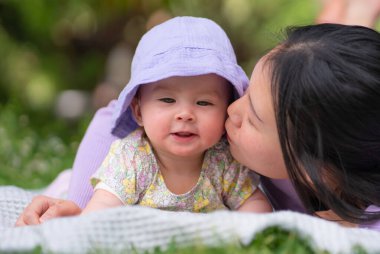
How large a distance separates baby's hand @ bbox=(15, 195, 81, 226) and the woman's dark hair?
0.79 m

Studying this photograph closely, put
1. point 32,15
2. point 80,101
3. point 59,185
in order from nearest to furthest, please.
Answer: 1. point 59,185
2. point 32,15
3. point 80,101

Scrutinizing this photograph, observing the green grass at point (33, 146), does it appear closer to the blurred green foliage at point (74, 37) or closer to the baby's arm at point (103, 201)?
the blurred green foliage at point (74, 37)

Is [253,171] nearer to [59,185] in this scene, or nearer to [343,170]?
[343,170]

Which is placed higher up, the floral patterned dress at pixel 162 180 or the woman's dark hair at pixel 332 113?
the woman's dark hair at pixel 332 113

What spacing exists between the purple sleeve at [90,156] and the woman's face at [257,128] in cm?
65

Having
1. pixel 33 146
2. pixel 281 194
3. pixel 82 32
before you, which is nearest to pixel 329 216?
pixel 281 194

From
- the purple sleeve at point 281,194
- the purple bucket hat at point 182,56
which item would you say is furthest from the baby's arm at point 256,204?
the purple bucket hat at point 182,56

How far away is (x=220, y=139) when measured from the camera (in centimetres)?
272

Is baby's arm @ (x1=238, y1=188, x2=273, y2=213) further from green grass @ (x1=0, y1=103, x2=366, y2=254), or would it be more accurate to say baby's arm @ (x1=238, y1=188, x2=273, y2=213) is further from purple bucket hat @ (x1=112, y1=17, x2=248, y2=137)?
green grass @ (x1=0, y1=103, x2=366, y2=254)

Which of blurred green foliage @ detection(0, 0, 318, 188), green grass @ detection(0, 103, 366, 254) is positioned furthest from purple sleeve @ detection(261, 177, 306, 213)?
blurred green foliage @ detection(0, 0, 318, 188)

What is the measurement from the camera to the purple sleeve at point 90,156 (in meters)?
2.99

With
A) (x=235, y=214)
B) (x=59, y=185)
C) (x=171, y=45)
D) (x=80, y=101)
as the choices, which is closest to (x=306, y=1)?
(x=80, y=101)

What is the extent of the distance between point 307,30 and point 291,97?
0.29 metres

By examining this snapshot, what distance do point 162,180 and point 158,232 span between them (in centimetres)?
62
